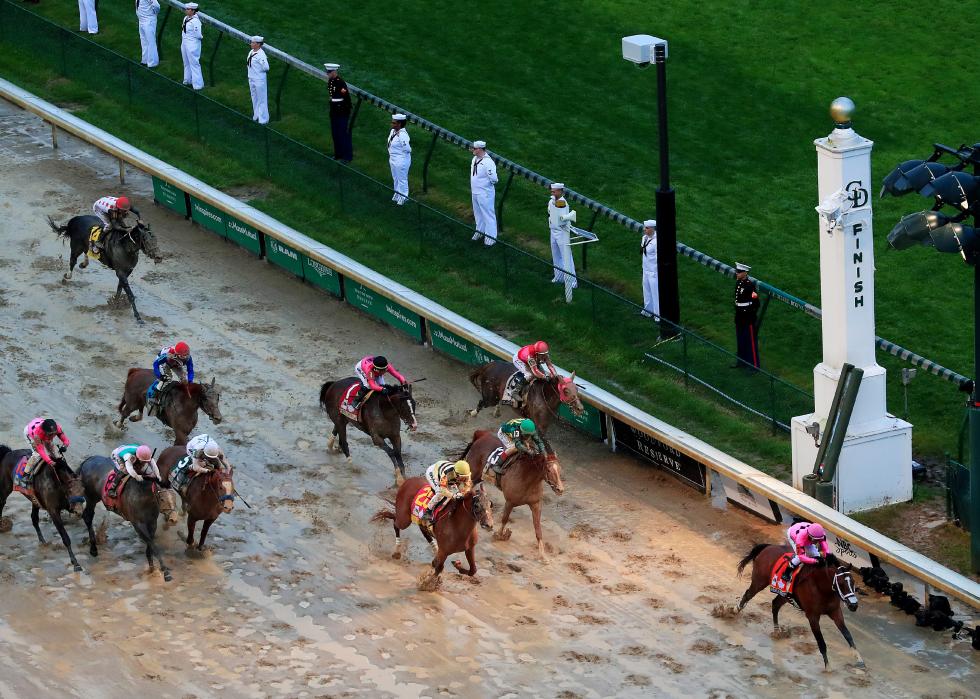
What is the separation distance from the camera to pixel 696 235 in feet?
91.5

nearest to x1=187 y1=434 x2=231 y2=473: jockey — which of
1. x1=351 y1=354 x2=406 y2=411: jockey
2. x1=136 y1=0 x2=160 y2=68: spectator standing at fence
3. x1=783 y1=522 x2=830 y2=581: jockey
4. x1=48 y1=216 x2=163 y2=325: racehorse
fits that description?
x1=351 y1=354 x2=406 y2=411: jockey

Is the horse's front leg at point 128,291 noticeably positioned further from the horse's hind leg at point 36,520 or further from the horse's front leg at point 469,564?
the horse's front leg at point 469,564

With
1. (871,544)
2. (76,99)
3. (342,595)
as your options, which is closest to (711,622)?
(871,544)

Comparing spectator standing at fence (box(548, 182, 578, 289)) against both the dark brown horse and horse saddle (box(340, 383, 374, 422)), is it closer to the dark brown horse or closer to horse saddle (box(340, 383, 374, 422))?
horse saddle (box(340, 383, 374, 422))

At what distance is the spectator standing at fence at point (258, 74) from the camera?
99.3 feet

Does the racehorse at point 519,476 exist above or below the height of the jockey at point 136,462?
below

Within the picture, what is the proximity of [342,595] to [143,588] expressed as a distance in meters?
1.95

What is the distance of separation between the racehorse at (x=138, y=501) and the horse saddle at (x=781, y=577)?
233 inches

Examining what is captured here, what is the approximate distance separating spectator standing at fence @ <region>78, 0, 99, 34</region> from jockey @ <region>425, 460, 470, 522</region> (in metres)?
16.3

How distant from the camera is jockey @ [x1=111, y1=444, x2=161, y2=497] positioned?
19734 millimetres

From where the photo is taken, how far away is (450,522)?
19594 millimetres

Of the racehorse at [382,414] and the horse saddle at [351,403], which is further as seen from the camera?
the horse saddle at [351,403]

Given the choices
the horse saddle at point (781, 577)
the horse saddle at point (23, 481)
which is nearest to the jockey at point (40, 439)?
the horse saddle at point (23, 481)

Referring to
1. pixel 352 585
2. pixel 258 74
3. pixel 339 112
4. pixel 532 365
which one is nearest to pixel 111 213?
pixel 339 112
